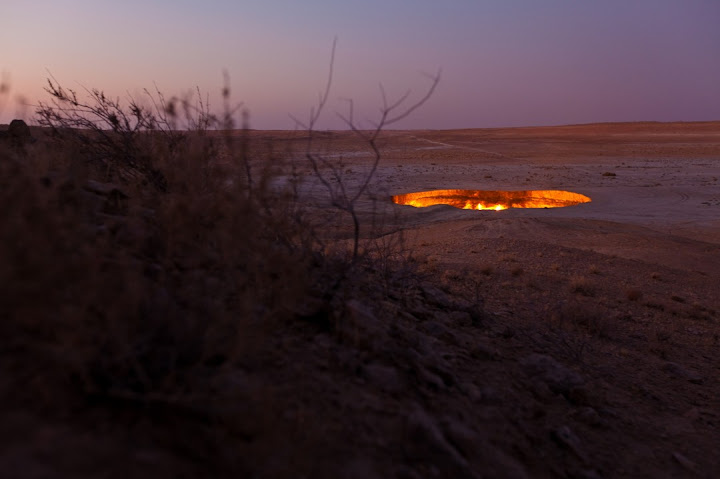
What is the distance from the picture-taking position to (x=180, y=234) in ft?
9.05

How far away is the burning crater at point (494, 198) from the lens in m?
20.1

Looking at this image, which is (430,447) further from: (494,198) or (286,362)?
(494,198)

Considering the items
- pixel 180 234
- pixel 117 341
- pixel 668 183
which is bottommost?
pixel 668 183

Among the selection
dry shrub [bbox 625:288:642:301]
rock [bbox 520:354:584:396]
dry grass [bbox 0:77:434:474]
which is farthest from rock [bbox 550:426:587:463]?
dry shrub [bbox 625:288:642:301]

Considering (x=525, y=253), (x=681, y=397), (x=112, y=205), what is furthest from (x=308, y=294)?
(x=525, y=253)

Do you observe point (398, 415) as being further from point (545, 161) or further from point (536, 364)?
point (545, 161)

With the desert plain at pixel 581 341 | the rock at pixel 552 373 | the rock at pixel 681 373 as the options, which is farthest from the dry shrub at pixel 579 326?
the rock at pixel 552 373

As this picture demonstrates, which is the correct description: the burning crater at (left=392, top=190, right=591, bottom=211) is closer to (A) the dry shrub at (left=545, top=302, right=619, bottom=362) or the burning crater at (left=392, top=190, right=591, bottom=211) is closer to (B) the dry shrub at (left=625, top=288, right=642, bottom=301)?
(B) the dry shrub at (left=625, top=288, right=642, bottom=301)

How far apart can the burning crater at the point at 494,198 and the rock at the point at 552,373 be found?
52.7 ft

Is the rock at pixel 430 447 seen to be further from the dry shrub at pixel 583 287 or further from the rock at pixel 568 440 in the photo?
the dry shrub at pixel 583 287

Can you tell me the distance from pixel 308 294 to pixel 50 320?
1.57 m

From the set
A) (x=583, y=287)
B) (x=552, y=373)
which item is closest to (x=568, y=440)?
(x=552, y=373)

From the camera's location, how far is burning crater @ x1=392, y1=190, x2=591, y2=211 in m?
20.1

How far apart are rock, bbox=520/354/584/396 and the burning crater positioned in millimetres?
16064
